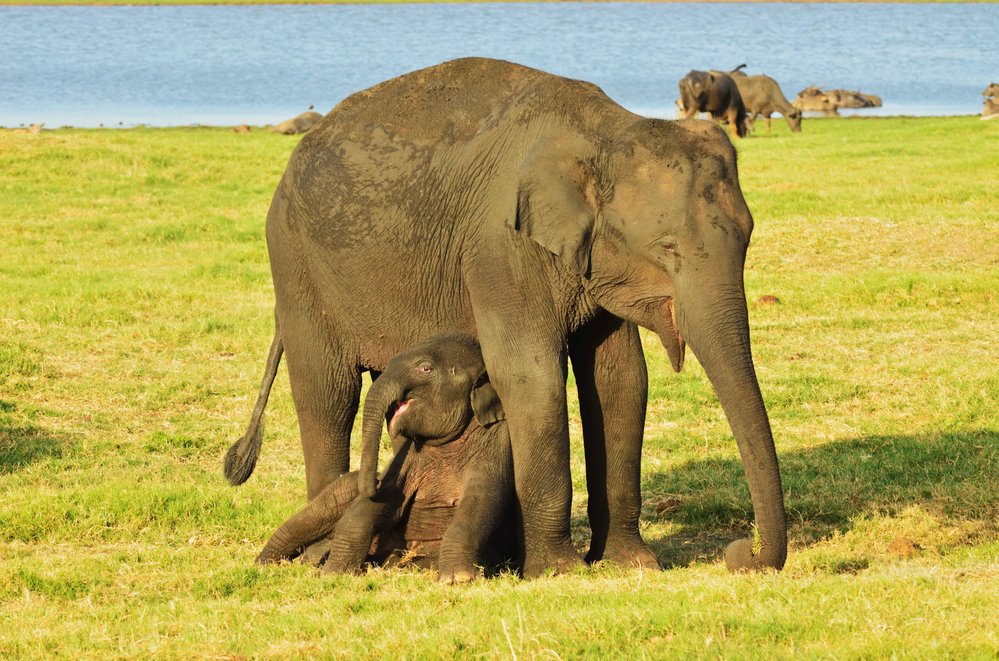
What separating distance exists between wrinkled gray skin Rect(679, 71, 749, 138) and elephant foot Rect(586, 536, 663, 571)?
1159 inches

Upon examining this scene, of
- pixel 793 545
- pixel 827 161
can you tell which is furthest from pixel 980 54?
pixel 793 545

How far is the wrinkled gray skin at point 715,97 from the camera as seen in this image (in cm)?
3734

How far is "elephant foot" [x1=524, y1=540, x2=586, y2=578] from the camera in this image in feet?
26.5

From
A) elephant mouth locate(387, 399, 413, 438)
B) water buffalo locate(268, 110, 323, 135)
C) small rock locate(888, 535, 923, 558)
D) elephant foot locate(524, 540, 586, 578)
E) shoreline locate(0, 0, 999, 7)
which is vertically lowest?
water buffalo locate(268, 110, 323, 135)

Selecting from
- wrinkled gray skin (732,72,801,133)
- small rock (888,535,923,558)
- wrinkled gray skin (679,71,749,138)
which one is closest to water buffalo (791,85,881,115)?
wrinkled gray skin (732,72,801,133)

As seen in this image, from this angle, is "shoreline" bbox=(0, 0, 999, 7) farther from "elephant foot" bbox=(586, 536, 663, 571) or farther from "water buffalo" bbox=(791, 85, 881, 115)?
"elephant foot" bbox=(586, 536, 663, 571)

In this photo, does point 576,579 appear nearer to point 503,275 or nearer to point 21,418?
point 503,275

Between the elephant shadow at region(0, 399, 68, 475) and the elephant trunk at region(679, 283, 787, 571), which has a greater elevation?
the elephant trunk at region(679, 283, 787, 571)

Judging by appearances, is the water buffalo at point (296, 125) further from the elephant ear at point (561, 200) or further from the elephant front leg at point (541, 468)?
the elephant ear at point (561, 200)

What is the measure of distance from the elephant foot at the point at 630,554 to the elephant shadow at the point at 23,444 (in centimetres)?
460

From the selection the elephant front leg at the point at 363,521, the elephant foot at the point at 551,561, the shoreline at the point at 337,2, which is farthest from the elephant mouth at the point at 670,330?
the shoreline at the point at 337,2

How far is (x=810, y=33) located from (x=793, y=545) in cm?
8811

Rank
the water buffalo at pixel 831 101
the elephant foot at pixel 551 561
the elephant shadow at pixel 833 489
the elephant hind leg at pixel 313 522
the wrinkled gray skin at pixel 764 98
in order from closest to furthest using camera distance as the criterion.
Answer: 1. the elephant foot at pixel 551 561
2. the elephant hind leg at pixel 313 522
3. the elephant shadow at pixel 833 489
4. the wrinkled gray skin at pixel 764 98
5. the water buffalo at pixel 831 101

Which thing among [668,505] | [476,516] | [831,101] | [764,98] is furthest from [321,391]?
[831,101]
